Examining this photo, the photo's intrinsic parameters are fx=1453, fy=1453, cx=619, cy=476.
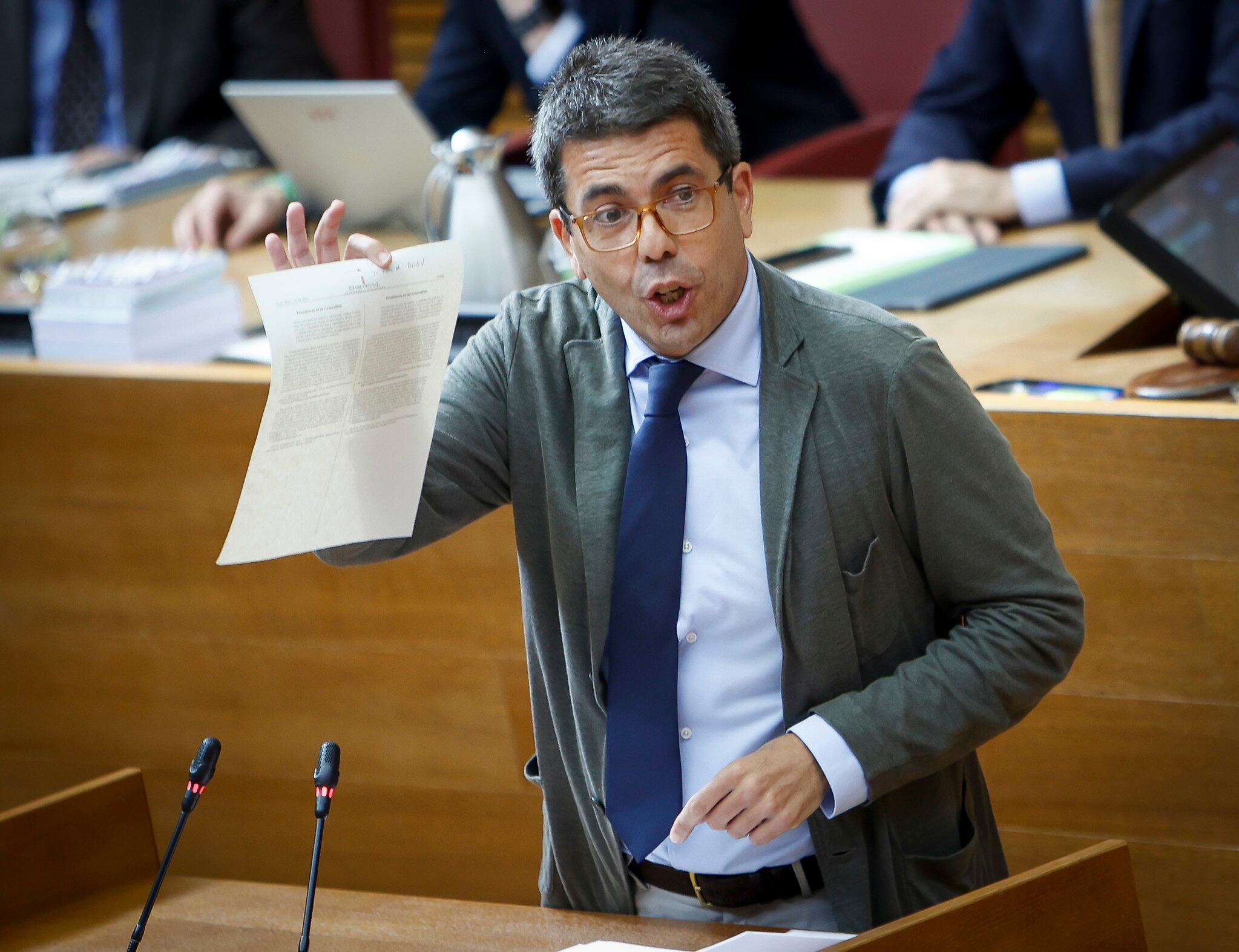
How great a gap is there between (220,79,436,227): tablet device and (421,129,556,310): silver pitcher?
33 cm

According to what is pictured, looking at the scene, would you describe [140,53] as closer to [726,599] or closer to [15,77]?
[15,77]


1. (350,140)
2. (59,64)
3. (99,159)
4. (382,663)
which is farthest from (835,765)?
(59,64)

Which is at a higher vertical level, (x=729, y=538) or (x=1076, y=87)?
(x=1076, y=87)

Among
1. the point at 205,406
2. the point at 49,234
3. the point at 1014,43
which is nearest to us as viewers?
the point at 205,406

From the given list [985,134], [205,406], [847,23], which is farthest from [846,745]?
[847,23]

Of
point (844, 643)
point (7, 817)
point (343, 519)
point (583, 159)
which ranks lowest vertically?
point (7, 817)

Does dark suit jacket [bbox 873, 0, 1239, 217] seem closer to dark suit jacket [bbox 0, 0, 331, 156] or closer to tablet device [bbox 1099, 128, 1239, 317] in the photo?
tablet device [bbox 1099, 128, 1239, 317]

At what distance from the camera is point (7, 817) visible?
1.25 m

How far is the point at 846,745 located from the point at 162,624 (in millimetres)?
1265

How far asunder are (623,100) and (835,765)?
55 centimetres

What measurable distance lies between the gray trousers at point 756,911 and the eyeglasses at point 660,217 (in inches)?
22.5

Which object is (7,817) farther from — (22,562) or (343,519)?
(22,562)

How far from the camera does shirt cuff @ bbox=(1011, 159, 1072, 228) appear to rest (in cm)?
235

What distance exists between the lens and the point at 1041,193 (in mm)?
2355
